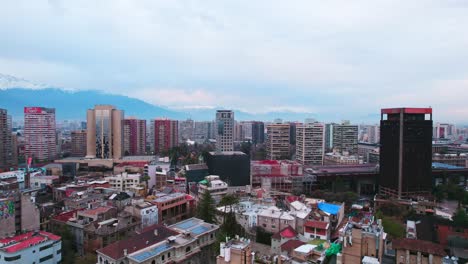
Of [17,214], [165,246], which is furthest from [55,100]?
[165,246]

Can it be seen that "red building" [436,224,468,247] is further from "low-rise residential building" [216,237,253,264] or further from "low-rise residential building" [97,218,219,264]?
"low-rise residential building" [216,237,253,264]

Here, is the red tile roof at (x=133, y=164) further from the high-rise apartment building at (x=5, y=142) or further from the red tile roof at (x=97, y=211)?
the red tile roof at (x=97, y=211)

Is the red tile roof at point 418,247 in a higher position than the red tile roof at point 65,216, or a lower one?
higher

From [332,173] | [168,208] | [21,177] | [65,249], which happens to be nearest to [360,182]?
[332,173]

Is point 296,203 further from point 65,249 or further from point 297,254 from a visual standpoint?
point 65,249

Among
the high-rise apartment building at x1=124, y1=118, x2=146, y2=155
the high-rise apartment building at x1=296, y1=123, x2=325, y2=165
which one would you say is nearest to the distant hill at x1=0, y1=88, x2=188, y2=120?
the high-rise apartment building at x1=124, y1=118, x2=146, y2=155

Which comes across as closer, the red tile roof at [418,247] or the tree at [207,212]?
the red tile roof at [418,247]

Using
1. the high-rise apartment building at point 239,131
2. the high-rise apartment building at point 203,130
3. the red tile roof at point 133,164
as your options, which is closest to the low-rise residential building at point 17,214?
the red tile roof at point 133,164
